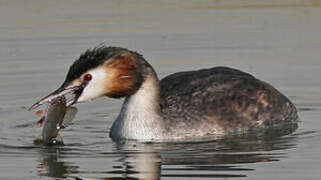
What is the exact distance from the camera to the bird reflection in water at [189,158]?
12.6 m

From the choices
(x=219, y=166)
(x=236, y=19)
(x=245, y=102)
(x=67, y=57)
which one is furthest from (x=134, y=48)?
(x=219, y=166)

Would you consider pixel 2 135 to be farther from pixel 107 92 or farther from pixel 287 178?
pixel 287 178

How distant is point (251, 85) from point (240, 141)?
54.1 inches

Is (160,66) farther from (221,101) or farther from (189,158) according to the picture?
(189,158)

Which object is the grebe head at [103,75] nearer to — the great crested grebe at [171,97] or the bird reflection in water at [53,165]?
the great crested grebe at [171,97]

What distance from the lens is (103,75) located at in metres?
14.1

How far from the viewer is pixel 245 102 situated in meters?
15.4

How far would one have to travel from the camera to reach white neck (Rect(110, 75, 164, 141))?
14430 mm

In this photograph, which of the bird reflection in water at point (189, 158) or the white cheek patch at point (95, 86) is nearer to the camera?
the bird reflection in water at point (189, 158)

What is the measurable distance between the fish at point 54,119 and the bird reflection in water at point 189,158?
0.66 ft

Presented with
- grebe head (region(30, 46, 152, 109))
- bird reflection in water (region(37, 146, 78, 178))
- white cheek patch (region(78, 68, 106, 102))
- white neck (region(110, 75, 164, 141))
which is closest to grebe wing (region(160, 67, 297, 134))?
white neck (region(110, 75, 164, 141))

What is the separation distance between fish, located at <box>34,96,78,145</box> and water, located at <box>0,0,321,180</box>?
0.50ft

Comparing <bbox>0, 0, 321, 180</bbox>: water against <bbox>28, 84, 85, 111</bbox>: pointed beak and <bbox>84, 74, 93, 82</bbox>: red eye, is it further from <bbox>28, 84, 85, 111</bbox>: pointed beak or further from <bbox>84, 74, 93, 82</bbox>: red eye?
<bbox>84, 74, 93, 82</bbox>: red eye

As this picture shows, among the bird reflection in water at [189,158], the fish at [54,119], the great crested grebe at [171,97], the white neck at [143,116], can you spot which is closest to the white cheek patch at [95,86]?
the great crested grebe at [171,97]
